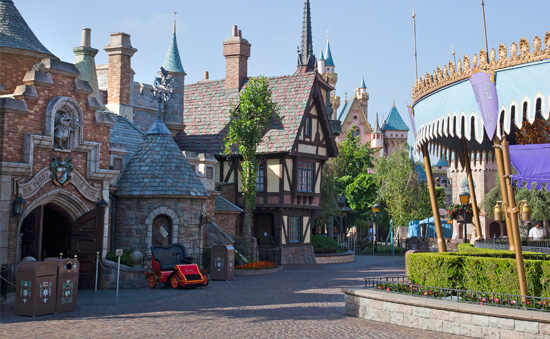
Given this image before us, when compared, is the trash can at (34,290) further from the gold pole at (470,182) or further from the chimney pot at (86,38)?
the chimney pot at (86,38)

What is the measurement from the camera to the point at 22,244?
19125 millimetres

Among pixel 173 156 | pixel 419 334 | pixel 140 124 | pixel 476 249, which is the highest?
pixel 140 124

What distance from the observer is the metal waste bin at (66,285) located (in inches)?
566

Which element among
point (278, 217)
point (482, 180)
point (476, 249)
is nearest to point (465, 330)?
point (476, 249)

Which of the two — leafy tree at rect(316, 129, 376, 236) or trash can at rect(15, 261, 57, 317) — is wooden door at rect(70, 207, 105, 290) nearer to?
trash can at rect(15, 261, 57, 317)

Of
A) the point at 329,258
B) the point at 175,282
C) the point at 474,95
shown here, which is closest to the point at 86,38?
the point at 175,282

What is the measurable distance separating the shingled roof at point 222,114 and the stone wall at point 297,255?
5.09 metres

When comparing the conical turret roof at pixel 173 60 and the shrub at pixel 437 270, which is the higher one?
the conical turret roof at pixel 173 60

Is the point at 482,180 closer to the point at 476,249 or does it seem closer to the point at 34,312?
the point at 476,249

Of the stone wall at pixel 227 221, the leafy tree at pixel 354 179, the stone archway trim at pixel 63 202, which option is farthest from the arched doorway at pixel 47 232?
the leafy tree at pixel 354 179

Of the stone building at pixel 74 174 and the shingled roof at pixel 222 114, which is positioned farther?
the shingled roof at pixel 222 114

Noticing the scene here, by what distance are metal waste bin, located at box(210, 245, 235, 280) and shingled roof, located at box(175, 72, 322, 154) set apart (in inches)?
376

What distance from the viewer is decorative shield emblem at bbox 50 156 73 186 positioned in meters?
19.0

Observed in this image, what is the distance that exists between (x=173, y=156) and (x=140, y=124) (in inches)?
369
